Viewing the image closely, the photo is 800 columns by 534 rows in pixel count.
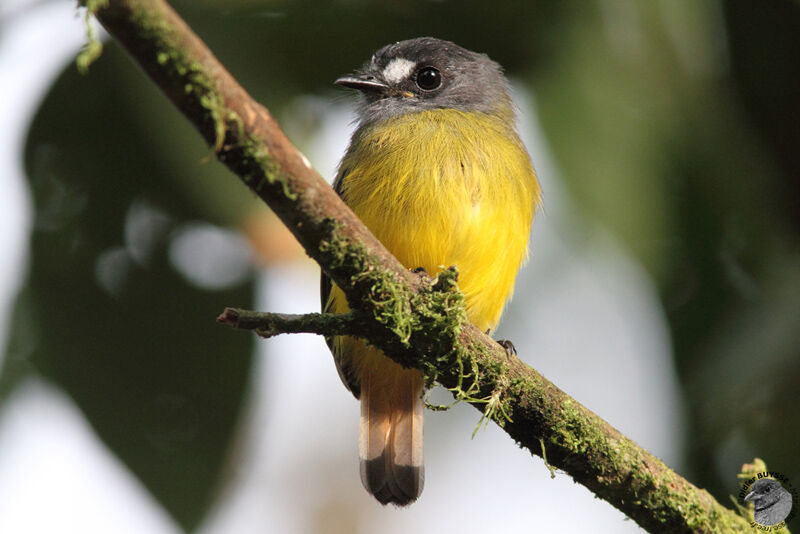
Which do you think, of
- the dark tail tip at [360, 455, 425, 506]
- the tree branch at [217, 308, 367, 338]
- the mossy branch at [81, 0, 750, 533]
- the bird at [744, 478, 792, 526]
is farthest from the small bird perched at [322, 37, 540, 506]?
the bird at [744, 478, 792, 526]

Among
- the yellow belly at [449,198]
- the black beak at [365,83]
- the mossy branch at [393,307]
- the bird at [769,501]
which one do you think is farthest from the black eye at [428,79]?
the bird at [769,501]

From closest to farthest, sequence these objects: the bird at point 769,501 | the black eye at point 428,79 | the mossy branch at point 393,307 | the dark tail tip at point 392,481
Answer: the mossy branch at point 393,307, the bird at point 769,501, the dark tail tip at point 392,481, the black eye at point 428,79

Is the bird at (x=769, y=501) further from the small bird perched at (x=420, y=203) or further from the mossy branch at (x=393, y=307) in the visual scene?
the small bird perched at (x=420, y=203)

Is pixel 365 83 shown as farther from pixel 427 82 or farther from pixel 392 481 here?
pixel 392 481

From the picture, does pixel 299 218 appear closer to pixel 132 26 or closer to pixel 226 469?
pixel 132 26

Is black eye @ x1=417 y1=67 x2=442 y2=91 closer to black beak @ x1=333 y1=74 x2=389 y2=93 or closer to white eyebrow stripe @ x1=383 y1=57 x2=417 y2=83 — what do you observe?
white eyebrow stripe @ x1=383 y1=57 x2=417 y2=83

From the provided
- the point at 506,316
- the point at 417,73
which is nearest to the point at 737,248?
the point at 506,316
